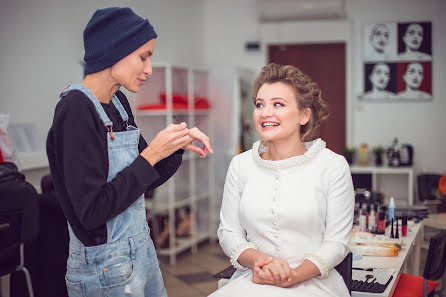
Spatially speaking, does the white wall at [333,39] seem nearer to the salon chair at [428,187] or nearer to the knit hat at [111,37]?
the salon chair at [428,187]

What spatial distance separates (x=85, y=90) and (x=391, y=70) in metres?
5.51

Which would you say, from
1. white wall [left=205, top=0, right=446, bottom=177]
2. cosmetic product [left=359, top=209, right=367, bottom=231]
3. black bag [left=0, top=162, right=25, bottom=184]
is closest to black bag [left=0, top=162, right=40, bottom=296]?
black bag [left=0, top=162, right=25, bottom=184]

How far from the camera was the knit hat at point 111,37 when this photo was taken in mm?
1409

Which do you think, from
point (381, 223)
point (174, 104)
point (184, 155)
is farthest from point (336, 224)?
point (184, 155)

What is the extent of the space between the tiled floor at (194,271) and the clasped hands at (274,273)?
8.38 feet

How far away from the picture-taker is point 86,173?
1.32m

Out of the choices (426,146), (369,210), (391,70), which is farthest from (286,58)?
(369,210)

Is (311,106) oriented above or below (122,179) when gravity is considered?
above

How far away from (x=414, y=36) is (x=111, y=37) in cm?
555

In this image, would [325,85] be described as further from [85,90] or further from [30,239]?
[85,90]

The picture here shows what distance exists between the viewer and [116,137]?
1.46m

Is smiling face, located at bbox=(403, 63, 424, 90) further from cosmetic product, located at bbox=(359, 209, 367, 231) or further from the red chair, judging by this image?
the red chair

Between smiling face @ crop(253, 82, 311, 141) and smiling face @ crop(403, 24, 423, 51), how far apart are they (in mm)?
4869

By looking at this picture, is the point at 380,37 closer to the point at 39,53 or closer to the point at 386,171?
the point at 386,171
